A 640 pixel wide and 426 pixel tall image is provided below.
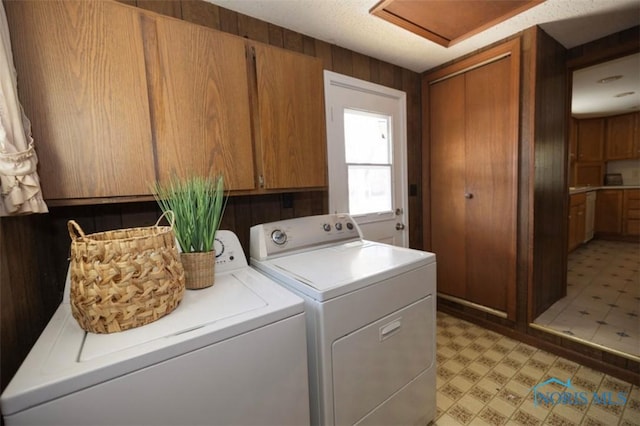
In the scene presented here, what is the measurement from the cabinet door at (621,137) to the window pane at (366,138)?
5253mm

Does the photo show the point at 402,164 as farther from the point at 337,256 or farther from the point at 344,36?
the point at 337,256

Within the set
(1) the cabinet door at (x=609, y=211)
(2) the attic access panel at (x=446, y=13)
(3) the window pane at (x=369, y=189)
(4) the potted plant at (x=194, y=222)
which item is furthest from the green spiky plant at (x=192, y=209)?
(1) the cabinet door at (x=609, y=211)

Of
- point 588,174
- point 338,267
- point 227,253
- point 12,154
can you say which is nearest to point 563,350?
point 338,267

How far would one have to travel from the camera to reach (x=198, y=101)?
1.25 meters

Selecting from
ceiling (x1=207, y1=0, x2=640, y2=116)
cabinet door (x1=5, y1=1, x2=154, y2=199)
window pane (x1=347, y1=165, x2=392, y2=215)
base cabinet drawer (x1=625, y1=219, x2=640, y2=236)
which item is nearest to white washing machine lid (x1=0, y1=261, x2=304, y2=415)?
cabinet door (x1=5, y1=1, x2=154, y2=199)

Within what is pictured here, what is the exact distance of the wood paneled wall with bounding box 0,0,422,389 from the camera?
87cm

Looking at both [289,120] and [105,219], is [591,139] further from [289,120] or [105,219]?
[105,219]

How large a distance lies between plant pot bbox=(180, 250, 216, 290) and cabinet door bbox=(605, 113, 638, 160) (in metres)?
6.86

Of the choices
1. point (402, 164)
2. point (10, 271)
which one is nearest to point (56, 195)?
point (10, 271)

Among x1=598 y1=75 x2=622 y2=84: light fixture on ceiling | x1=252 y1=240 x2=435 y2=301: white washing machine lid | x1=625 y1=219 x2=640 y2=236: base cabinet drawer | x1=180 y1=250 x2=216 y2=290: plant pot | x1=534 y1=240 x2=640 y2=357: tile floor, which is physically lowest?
x1=534 y1=240 x2=640 y2=357: tile floor

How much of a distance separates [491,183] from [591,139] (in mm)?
4763

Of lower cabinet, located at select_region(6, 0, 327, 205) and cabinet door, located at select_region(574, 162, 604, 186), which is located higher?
lower cabinet, located at select_region(6, 0, 327, 205)

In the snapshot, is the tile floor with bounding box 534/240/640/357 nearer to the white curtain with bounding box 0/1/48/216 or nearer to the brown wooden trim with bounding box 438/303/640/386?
the brown wooden trim with bounding box 438/303/640/386

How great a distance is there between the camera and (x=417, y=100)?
271 centimetres
